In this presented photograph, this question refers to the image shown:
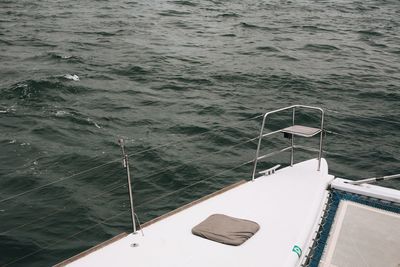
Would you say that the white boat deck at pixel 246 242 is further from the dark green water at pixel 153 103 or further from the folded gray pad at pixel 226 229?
the dark green water at pixel 153 103

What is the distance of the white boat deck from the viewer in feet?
15.4

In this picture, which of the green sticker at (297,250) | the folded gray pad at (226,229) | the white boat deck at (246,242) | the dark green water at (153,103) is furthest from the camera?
the dark green water at (153,103)

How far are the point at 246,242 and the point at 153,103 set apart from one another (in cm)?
1030

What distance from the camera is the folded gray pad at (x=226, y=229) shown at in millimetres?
4949

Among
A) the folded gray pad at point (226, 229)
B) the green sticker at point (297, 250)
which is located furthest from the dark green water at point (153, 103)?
the green sticker at point (297, 250)

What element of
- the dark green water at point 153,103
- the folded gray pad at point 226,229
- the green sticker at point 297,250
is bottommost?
the dark green water at point 153,103

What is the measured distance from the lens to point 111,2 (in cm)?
3288

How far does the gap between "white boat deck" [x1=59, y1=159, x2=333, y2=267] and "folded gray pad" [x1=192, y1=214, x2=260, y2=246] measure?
0.06 m

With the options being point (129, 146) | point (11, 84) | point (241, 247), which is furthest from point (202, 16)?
point (241, 247)

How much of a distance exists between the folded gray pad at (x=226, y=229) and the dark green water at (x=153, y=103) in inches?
54.4

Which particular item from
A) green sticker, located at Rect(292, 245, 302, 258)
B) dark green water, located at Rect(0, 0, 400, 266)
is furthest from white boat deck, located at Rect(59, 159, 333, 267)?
dark green water, located at Rect(0, 0, 400, 266)

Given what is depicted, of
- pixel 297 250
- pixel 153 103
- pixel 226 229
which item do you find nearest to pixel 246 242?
pixel 226 229

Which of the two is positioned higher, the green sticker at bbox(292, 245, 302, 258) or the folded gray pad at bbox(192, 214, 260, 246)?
the folded gray pad at bbox(192, 214, 260, 246)

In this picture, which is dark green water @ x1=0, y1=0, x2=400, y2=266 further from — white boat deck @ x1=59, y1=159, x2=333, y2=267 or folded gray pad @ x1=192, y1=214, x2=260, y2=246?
folded gray pad @ x1=192, y1=214, x2=260, y2=246
